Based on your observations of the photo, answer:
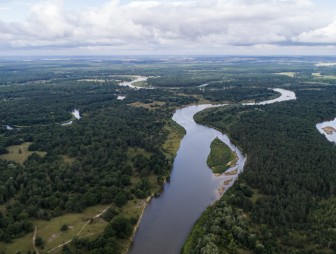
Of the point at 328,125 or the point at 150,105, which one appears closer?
the point at 328,125

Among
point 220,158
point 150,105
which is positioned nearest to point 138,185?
point 220,158

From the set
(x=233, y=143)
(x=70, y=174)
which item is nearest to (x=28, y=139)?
(x=70, y=174)

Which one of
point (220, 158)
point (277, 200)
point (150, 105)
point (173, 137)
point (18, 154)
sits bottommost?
point (150, 105)

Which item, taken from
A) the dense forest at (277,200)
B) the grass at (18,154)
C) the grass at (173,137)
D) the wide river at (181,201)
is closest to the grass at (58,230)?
the wide river at (181,201)

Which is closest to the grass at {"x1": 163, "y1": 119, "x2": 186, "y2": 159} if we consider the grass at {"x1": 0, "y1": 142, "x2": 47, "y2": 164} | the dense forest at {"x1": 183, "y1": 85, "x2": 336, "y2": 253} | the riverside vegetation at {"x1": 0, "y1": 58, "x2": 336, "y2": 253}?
the riverside vegetation at {"x1": 0, "y1": 58, "x2": 336, "y2": 253}

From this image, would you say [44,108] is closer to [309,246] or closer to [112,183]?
[112,183]

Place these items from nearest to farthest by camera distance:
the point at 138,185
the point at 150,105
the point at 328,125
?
the point at 138,185 < the point at 328,125 < the point at 150,105

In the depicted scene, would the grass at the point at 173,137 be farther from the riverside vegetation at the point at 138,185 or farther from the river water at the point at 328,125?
the river water at the point at 328,125

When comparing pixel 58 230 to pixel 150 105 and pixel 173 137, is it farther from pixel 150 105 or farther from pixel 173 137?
pixel 150 105
